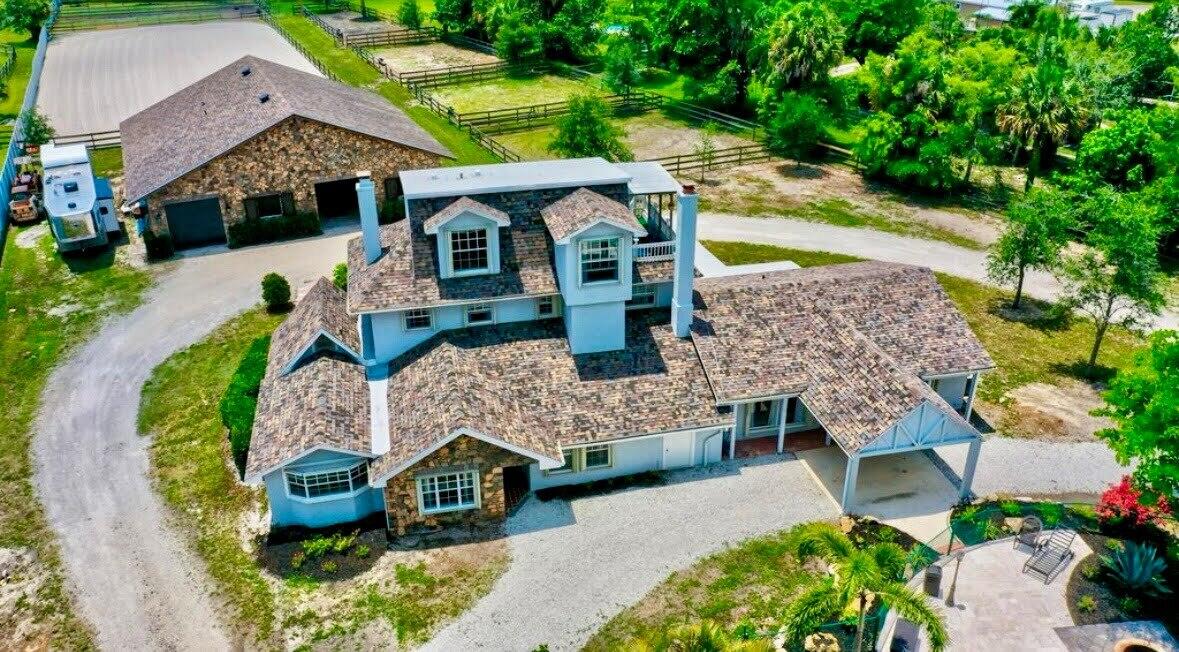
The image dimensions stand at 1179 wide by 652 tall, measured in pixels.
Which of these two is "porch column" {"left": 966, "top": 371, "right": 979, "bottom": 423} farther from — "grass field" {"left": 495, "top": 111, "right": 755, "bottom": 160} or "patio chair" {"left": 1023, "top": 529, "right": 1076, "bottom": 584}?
"grass field" {"left": 495, "top": 111, "right": 755, "bottom": 160}

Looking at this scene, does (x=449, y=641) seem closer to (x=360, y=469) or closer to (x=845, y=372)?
(x=360, y=469)

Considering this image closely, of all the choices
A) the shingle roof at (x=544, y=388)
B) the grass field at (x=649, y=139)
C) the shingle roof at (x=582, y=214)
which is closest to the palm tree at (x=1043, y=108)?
the grass field at (x=649, y=139)

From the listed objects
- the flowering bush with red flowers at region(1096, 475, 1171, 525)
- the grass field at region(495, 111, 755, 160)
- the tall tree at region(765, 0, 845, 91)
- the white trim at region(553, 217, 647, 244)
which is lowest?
the flowering bush with red flowers at region(1096, 475, 1171, 525)

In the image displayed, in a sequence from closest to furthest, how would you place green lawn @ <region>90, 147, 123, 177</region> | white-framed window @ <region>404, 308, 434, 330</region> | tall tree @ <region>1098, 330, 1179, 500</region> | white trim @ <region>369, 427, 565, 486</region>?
1. tall tree @ <region>1098, 330, 1179, 500</region>
2. white trim @ <region>369, 427, 565, 486</region>
3. white-framed window @ <region>404, 308, 434, 330</region>
4. green lawn @ <region>90, 147, 123, 177</region>

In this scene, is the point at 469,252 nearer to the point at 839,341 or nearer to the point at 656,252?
the point at 656,252

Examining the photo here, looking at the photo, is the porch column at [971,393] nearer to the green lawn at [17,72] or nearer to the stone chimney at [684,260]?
the stone chimney at [684,260]

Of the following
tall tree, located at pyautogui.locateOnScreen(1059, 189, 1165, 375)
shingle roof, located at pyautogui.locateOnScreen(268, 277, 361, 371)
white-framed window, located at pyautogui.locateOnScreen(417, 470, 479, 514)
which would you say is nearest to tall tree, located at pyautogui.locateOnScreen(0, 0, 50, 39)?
shingle roof, located at pyautogui.locateOnScreen(268, 277, 361, 371)

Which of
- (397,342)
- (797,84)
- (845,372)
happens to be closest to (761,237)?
(797,84)
